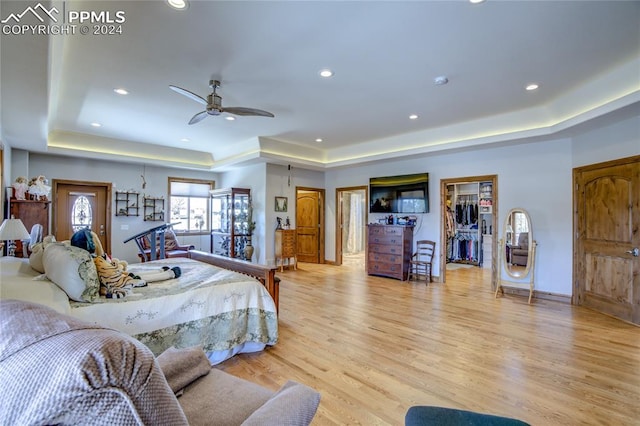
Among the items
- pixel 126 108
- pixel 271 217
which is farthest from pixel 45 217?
pixel 271 217

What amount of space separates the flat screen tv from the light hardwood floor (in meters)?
2.34

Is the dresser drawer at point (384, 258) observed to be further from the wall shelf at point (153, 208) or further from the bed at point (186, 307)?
the wall shelf at point (153, 208)

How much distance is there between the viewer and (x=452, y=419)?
113cm

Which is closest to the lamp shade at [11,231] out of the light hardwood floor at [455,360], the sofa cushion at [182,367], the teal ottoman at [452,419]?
the light hardwood floor at [455,360]

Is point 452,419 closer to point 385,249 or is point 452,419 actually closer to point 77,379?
point 77,379

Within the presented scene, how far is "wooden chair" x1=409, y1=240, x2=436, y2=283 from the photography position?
634cm

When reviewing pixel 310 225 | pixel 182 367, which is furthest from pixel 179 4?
pixel 310 225

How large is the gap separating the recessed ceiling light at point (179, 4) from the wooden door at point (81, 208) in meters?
6.05

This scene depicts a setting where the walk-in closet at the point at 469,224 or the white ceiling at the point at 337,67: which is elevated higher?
the white ceiling at the point at 337,67

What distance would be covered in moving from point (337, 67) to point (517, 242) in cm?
425

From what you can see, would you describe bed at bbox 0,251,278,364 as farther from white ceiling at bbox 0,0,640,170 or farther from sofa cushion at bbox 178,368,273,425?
white ceiling at bbox 0,0,640,170

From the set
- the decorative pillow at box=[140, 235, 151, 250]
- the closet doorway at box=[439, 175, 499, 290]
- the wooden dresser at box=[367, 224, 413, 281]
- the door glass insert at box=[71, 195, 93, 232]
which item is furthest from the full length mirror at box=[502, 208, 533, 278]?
the door glass insert at box=[71, 195, 93, 232]

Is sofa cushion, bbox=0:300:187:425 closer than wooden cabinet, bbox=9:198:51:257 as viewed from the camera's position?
Yes

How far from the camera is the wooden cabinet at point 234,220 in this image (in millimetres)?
7379
